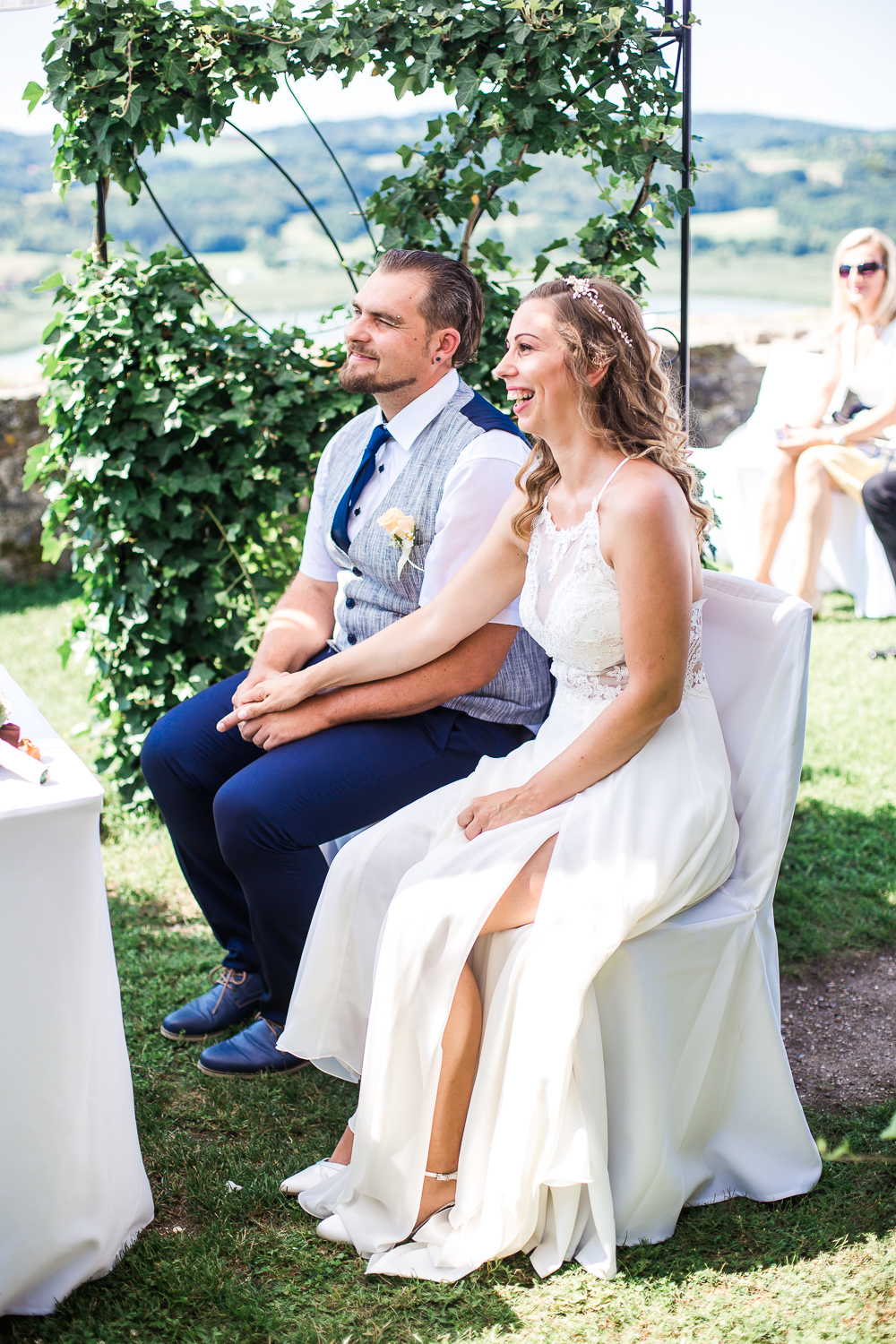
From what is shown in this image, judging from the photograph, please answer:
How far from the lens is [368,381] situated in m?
2.36

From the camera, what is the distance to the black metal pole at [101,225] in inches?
123

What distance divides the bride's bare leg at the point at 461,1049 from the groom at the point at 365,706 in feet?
1.64

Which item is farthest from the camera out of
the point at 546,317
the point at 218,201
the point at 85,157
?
the point at 218,201

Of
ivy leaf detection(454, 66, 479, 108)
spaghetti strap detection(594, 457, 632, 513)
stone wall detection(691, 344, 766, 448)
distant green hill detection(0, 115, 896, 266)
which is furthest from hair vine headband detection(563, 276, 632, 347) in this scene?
distant green hill detection(0, 115, 896, 266)

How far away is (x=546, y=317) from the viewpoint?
1.92 m

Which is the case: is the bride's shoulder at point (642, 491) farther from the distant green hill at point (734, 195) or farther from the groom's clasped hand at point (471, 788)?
the distant green hill at point (734, 195)

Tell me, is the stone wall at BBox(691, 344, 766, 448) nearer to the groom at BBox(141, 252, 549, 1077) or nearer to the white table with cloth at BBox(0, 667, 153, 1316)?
the groom at BBox(141, 252, 549, 1077)

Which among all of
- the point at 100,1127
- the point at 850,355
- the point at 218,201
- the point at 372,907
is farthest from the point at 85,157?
the point at 218,201

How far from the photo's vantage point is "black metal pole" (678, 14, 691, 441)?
2691mm

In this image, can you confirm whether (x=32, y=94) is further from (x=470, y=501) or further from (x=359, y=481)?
(x=470, y=501)

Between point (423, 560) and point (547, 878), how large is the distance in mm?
840

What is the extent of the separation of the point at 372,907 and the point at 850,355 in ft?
14.5

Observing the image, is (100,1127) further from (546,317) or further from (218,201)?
(218,201)

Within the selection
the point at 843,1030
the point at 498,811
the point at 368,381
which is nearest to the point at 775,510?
the point at 843,1030
